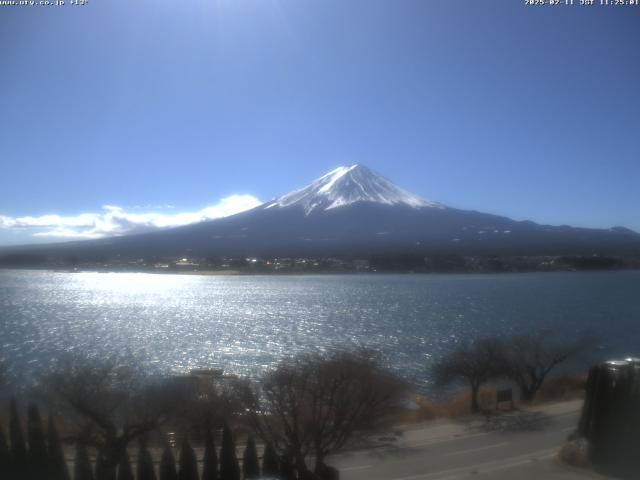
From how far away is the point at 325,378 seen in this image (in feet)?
18.0

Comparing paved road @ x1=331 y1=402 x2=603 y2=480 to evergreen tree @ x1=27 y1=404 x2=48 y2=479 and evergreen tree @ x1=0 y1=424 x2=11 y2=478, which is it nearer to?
evergreen tree @ x1=27 y1=404 x2=48 y2=479

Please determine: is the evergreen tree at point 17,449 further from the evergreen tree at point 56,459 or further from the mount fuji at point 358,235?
the mount fuji at point 358,235

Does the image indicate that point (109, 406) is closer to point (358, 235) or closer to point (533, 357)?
point (533, 357)

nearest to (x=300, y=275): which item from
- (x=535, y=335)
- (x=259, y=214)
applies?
(x=259, y=214)

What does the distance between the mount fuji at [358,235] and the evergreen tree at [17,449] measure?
30110mm

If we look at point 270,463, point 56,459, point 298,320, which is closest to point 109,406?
point 56,459

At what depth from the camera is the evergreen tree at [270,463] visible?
4812 millimetres

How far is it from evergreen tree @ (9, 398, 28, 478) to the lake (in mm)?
3254

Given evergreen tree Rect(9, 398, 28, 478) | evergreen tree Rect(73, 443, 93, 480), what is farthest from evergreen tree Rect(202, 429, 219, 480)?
evergreen tree Rect(9, 398, 28, 478)

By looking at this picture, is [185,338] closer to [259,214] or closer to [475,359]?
[475,359]

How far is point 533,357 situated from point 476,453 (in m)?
4.32

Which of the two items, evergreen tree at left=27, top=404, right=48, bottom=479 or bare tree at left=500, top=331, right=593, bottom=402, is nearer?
evergreen tree at left=27, top=404, right=48, bottom=479

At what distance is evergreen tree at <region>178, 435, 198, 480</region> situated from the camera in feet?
15.2

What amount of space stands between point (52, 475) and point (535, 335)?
27.2ft
